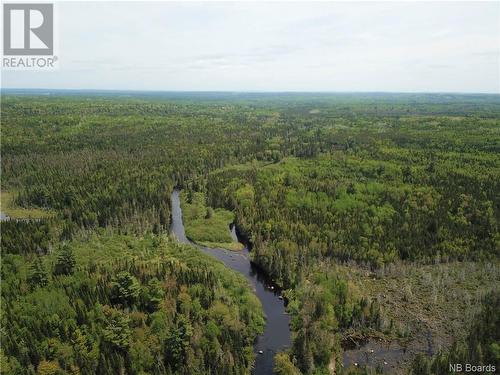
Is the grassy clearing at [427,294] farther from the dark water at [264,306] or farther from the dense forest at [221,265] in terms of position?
the dark water at [264,306]

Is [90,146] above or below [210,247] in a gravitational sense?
above

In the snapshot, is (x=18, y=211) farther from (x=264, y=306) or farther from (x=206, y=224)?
(x=264, y=306)

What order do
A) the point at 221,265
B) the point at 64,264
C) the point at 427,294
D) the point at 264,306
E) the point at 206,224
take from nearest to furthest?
the point at 264,306, the point at 427,294, the point at 64,264, the point at 221,265, the point at 206,224

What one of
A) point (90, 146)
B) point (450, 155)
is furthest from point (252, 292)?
point (90, 146)

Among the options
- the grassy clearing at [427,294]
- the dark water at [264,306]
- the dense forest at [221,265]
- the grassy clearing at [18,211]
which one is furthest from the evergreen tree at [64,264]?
the grassy clearing at [427,294]

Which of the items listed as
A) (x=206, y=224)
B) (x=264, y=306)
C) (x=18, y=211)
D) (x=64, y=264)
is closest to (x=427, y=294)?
(x=264, y=306)

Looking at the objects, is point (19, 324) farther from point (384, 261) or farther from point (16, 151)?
point (16, 151)
